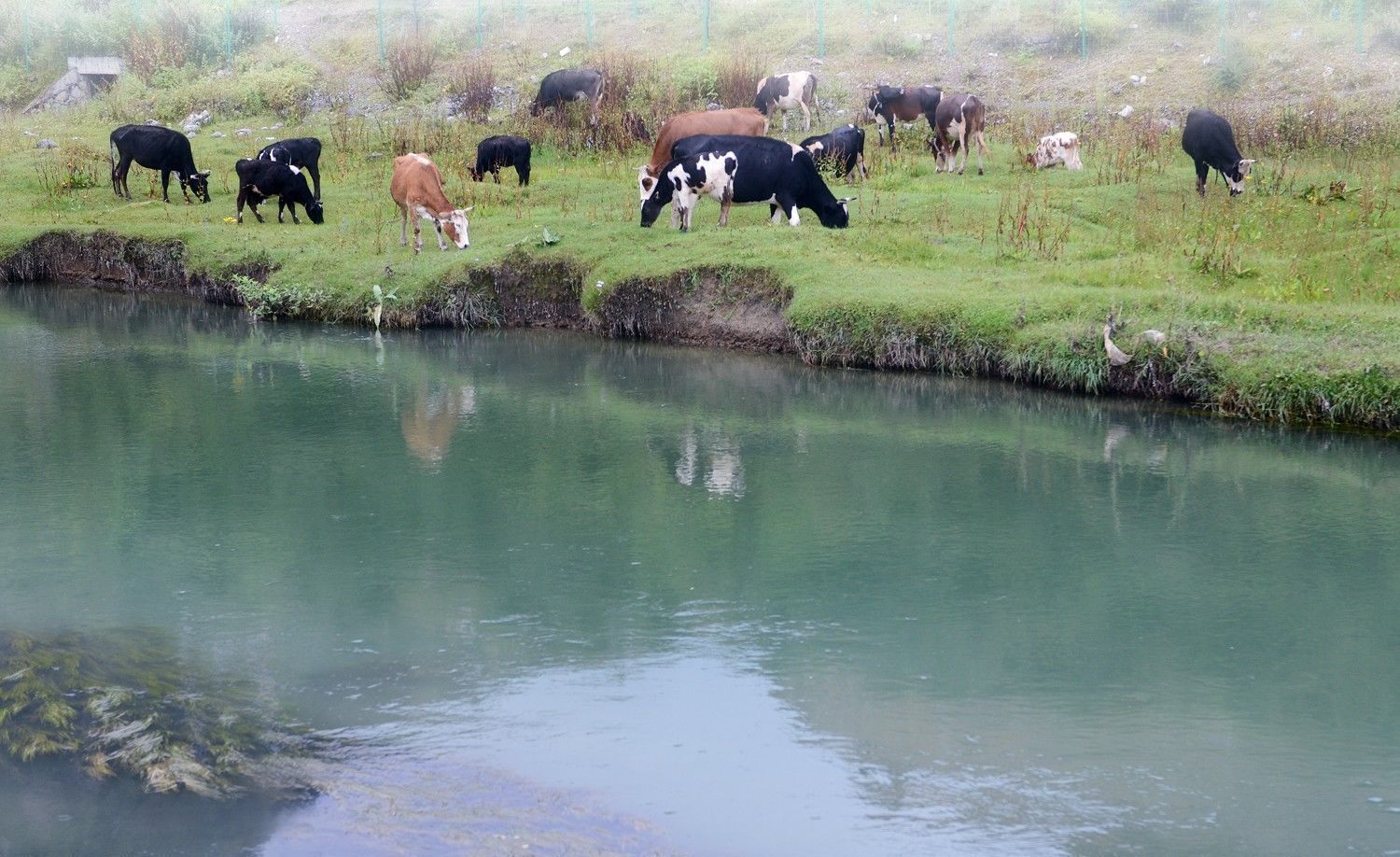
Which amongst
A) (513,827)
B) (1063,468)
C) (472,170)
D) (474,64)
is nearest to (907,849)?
(513,827)

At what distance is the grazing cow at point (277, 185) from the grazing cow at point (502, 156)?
2369 millimetres

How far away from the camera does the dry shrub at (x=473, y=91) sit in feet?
78.7

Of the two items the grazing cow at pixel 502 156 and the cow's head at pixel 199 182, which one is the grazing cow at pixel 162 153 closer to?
the cow's head at pixel 199 182

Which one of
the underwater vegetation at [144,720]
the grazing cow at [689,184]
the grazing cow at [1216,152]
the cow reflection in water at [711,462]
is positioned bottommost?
the underwater vegetation at [144,720]

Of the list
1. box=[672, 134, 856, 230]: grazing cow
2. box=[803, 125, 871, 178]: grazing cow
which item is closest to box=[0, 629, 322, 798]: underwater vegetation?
box=[672, 134, 856, 230]: grazing cow

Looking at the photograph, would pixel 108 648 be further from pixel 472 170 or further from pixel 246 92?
pixel 246 92

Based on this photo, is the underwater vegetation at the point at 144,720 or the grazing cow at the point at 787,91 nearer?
the underwater vegetation at the point at 144,720

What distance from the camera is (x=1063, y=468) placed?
384 inches

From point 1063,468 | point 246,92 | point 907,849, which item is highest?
point 246,92

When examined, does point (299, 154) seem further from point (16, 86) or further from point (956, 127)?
point (16, 86)

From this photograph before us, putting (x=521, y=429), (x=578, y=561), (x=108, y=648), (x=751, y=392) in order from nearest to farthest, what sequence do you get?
(x=108, y=648) → (x=578, y=561) → (x=521, y=429) → (x=751, y=392)

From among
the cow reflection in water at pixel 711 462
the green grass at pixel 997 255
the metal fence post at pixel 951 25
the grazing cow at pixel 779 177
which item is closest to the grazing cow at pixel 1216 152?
the green grass at pixel 997 255

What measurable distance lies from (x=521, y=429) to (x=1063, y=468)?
408 cm

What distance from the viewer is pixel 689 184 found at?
15117 millimetres
